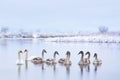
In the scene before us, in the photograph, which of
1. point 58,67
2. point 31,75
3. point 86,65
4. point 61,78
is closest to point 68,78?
point 61,78

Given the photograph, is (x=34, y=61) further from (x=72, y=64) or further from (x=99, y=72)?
A: (x=99, y=72)

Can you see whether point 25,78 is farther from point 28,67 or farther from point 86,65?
point 86,65

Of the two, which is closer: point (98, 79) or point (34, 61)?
point (98, 79)

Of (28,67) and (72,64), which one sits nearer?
(28,67)

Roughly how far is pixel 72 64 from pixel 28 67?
90.1 inches

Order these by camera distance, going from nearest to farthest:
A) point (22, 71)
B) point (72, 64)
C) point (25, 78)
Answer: point (25, 78) → point (22, 71) → point (72, 64)

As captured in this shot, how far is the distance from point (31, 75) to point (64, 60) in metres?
4.33

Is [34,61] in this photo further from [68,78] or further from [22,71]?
[68,78]

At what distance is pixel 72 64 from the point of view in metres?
18.6

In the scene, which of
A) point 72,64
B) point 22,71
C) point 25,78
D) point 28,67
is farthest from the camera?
point 72,64

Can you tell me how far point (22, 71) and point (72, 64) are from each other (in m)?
3.29

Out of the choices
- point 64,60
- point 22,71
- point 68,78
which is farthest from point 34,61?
point 68,78

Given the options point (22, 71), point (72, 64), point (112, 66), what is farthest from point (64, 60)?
point (22, 71)

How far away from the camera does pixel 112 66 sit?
18078 mm
